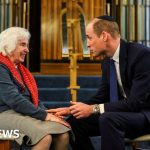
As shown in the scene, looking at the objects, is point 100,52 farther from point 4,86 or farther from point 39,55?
point 39,55

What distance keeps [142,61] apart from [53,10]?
4.48 meters

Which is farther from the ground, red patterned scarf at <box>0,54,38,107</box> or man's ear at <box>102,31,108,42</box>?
man's ear at <box>102,31,108,42</box>

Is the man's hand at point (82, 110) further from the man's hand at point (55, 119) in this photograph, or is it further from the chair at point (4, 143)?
the chair at point (4, 143)

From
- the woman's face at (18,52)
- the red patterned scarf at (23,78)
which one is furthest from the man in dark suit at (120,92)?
the woman's face at (18,52)

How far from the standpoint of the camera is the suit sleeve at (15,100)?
9.09 feet

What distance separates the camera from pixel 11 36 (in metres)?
2.94

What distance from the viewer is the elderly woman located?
2.72 meters

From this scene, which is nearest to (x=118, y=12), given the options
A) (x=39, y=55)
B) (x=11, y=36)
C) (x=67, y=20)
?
(x=67, y=20)

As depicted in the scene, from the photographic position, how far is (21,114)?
9.25 feet

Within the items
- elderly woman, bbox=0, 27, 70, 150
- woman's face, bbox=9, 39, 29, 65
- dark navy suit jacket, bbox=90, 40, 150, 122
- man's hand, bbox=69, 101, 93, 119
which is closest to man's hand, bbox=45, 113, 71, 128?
elderly woman, bbox=0, 27, 70, 150

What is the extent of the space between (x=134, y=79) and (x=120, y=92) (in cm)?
22

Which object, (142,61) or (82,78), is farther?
(82,78)

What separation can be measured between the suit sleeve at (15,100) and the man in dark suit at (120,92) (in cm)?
20

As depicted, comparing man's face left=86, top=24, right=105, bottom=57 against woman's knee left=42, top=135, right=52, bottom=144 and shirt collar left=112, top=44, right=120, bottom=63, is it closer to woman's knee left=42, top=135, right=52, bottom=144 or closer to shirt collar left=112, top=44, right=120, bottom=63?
shirt collar left=112, top=44, right=120, bottom=63
